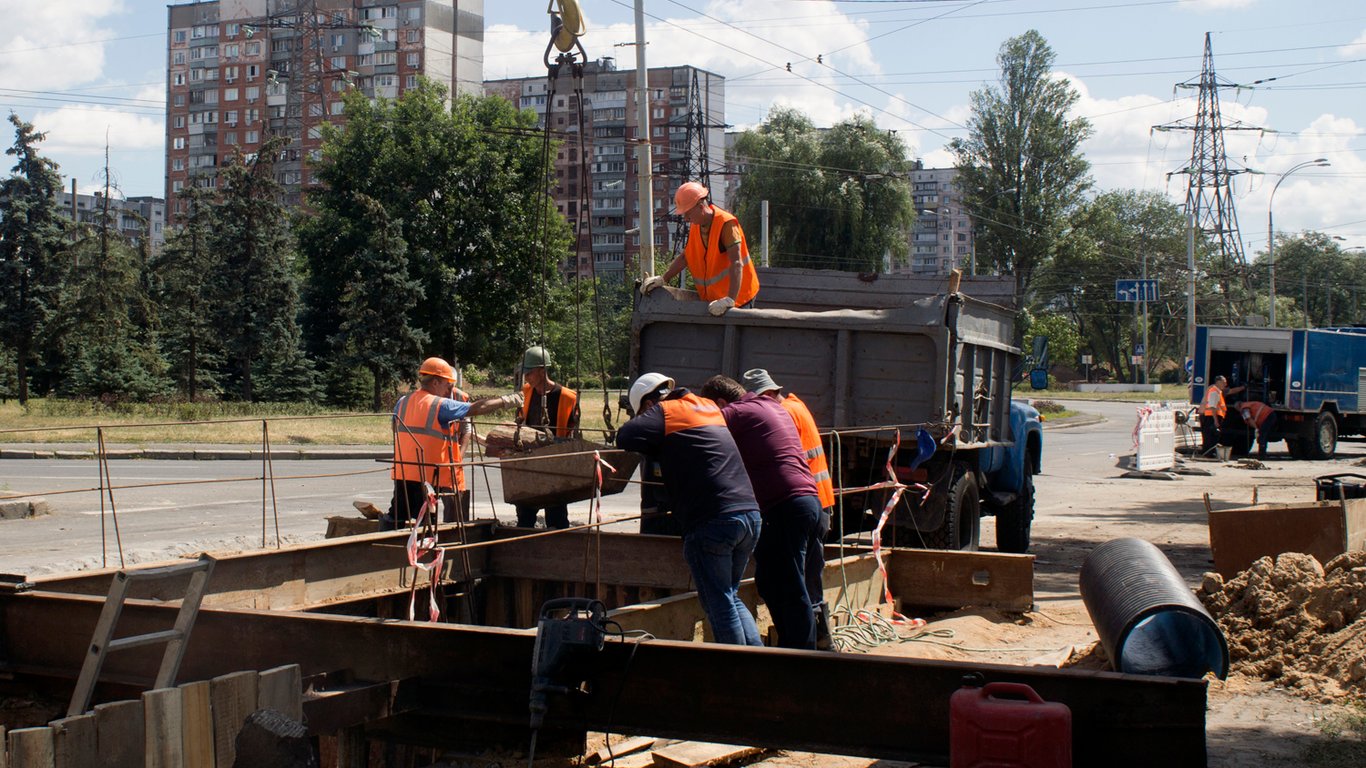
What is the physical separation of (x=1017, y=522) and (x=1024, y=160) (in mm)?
60926

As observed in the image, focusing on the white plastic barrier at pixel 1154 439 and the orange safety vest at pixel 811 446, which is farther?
the white plastic barrier at pixel 1154 439

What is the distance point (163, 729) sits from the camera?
3656 millimetres

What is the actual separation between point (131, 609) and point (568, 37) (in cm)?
569

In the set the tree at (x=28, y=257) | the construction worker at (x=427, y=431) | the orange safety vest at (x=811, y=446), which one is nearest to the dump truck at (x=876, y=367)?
the orange safety vest at (x=811, y=446)

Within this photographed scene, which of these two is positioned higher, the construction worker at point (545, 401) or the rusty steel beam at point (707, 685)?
the construction worker at point (545, 401)

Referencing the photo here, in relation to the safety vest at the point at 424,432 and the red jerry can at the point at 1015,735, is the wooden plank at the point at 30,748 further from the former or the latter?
the safety vest at the point at 424,432

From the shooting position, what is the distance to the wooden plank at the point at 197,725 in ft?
12.2

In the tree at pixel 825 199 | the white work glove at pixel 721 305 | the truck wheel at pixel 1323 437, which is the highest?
the tree at pixel 825 199

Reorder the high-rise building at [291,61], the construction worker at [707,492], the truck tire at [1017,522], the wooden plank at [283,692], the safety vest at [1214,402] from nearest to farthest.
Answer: the wooden plank at [283,692], the construction worker at [707,492], the truck tire at [1017,522], the safety vest at [1214,402], the high-rise building at [291,61]

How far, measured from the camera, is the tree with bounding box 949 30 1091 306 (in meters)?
68.9

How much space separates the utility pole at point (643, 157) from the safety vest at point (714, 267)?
20.9 ft

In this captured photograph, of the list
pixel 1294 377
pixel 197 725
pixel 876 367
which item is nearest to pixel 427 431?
pixel 876 367

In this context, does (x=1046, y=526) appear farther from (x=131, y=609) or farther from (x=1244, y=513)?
(x=131, y=609)

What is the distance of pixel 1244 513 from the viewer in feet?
29.9
